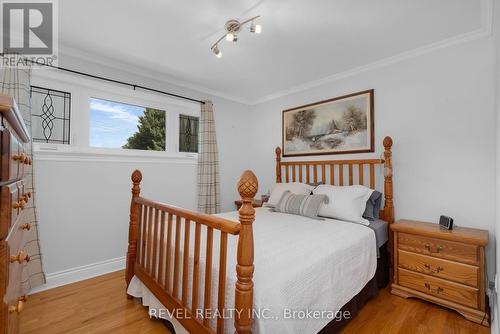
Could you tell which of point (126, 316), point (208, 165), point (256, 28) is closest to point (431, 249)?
point (256, 28)

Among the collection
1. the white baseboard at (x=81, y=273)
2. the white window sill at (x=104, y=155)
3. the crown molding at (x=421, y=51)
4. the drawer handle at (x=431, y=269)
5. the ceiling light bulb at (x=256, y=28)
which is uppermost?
the crown molding at (x=421, y=51)

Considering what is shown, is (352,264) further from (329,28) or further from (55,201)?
(55,201)

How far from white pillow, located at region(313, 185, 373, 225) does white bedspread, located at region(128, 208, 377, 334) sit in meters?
0.13

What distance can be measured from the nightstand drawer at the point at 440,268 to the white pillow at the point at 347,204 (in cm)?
44

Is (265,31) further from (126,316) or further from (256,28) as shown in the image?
(126,316)

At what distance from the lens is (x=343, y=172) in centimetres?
293

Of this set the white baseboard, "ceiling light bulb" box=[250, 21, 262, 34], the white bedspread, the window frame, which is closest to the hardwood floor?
the white baseboard

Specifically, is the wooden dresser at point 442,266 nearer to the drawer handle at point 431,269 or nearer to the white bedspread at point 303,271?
the drawer handle at point 431,269

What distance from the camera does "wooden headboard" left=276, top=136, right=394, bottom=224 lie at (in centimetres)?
243

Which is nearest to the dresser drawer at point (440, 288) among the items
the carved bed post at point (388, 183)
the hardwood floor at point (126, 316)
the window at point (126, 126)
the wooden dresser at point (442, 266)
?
the wooden dresser at point (442, 266)

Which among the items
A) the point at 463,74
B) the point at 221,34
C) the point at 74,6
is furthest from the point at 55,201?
the point at 463,74

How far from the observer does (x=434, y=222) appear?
7.40 ft

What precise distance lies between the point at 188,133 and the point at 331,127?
1.96m

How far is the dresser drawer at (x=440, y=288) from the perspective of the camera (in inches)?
69.1
